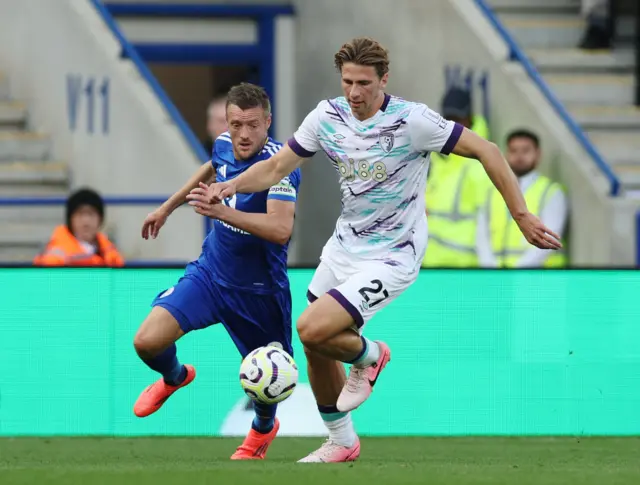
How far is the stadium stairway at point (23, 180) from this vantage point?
47.0 ft

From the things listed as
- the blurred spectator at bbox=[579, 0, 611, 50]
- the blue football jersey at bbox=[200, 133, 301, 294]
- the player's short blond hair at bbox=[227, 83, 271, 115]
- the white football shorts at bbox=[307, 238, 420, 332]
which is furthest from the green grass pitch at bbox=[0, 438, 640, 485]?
the blurred spectator at bbox=[579, 0, 611, 50]

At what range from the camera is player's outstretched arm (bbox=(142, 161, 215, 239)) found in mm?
9711

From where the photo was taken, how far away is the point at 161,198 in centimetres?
1434

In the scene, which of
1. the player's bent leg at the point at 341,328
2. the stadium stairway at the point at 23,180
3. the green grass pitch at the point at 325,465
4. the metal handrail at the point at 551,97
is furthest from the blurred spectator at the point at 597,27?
the player's bent leg at the point at 341,328

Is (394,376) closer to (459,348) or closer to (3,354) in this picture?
(459,348)

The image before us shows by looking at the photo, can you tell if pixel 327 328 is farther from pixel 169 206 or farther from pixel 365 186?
pixel 169 206

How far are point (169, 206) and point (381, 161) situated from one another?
141 centimetres

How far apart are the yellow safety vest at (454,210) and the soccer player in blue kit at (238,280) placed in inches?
115

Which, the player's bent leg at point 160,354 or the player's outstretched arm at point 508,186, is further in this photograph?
the player's bent leg at point 160,354

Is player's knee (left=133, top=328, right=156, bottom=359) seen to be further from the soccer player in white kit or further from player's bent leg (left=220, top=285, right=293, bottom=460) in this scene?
the soccer player in white kit

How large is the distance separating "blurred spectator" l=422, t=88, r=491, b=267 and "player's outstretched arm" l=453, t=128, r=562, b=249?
3.72 meters

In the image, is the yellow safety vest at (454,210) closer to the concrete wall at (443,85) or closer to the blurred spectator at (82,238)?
the concrete wall at (443,85)

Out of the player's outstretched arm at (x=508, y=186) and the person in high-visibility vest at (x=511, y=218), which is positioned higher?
the player's outstretched arm at (x=508, y=186)

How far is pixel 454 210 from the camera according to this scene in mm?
12664
